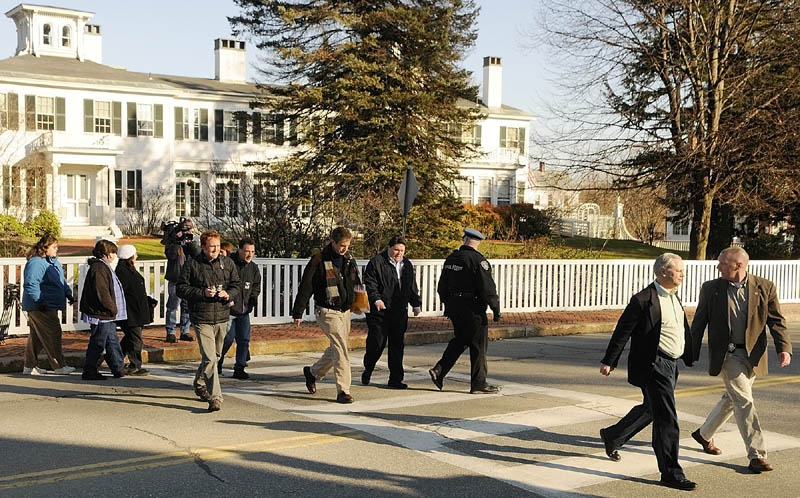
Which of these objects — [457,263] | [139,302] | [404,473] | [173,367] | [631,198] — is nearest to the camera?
[404,473]

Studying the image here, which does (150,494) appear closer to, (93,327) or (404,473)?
(404,473)

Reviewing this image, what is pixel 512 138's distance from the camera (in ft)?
169

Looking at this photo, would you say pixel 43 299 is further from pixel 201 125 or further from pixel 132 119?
pixel 201 125

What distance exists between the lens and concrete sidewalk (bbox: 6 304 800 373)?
1220 cm

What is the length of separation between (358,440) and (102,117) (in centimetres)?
3565

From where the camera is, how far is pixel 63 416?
841 centimetres

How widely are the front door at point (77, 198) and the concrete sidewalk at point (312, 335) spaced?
86.2 ft

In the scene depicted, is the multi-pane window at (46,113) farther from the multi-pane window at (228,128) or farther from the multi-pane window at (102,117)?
the multi-pane window at (228,128)

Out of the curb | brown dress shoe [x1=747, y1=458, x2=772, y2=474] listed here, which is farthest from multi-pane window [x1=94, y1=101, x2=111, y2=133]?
brown dress shoe [x1=747, y1=458, x2=772, y2=474]

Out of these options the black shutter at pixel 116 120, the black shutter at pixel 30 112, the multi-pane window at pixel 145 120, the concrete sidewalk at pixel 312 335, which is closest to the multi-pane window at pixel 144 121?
the multi-pane window at pixel 145 120

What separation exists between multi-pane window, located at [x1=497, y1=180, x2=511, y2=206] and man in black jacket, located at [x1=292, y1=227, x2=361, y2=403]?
1628 inches

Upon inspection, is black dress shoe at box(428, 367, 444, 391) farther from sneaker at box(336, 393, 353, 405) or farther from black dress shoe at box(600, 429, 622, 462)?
black dress shoe at box(600, 429, 622, 462)

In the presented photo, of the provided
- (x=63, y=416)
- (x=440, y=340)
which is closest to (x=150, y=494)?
(x=63, y=416)

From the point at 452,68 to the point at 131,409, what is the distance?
2273cm
